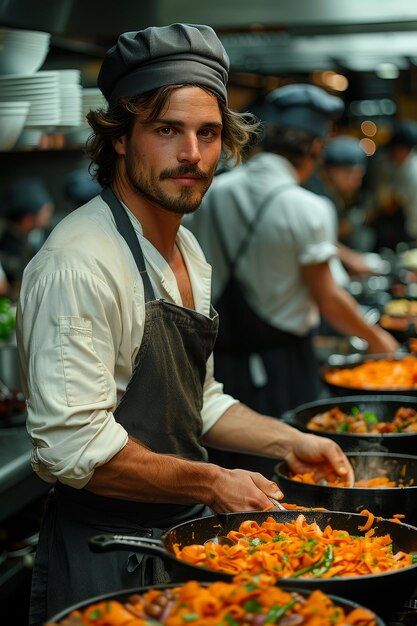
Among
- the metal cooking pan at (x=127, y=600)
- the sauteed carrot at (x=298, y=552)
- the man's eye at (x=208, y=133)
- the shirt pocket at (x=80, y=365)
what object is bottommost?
the sauteed carrot at (x=298, y=552)

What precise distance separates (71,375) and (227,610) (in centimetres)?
76

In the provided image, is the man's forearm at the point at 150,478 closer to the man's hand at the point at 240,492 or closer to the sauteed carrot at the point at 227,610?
the man's hand at the point at 240,492

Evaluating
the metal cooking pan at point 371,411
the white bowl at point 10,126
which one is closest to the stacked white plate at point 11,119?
the white bowl at point 10,126

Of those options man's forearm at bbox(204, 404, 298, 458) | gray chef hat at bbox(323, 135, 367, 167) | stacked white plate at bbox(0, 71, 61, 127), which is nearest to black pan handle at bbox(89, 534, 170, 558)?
man's forearm at bbox(204, 404, 298, 458)

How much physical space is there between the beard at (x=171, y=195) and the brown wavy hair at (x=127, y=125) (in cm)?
11

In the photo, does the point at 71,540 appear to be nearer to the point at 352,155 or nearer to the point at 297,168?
the point at 297,168

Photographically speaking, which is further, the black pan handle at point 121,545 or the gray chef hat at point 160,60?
the gray chef hat at point 160,60

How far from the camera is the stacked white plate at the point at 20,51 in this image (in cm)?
338

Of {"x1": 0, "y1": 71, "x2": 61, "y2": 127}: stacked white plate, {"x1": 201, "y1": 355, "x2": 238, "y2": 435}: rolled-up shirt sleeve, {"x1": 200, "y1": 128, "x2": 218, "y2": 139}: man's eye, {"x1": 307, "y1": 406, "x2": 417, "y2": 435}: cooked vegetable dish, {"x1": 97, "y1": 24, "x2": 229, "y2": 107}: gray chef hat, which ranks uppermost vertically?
{"x1": 97, "y1": 24, "x2": 229, "y2": 107}: gray chef hat

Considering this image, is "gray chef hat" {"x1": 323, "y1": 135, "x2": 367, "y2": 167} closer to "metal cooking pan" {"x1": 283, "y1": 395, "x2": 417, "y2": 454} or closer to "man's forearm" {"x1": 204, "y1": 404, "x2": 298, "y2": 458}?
"metal cooking pan" {"x1": 283, "y1": 395, "x2": 417, "y2": 454}

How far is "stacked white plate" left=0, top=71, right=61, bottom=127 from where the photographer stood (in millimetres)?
3354

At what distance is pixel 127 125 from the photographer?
260 centimetres

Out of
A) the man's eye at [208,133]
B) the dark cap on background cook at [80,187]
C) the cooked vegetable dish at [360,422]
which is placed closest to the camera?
the man's eye at [208,133]

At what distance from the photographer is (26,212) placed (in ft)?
27.6
